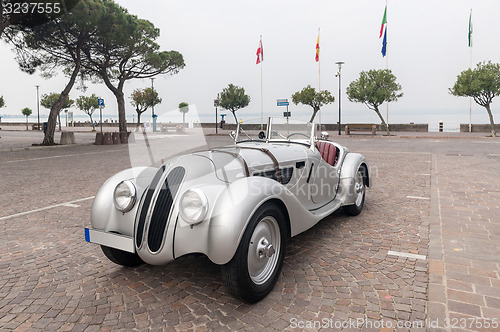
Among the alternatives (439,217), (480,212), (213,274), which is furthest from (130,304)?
(480,212)

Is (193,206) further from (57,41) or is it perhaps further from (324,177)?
(57,41)

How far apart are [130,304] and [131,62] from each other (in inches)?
919

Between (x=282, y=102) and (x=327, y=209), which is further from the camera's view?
(x=282, y=102)

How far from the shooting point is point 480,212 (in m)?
4.87

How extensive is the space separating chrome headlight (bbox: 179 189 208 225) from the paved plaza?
2.21ft

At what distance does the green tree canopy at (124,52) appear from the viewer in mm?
18969

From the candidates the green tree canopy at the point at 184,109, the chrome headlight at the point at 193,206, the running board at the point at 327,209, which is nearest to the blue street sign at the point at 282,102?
the running board at the point at 327,209

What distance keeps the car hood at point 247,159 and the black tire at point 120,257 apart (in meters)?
1.13

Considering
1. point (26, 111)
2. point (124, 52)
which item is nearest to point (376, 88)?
point (124, 52)

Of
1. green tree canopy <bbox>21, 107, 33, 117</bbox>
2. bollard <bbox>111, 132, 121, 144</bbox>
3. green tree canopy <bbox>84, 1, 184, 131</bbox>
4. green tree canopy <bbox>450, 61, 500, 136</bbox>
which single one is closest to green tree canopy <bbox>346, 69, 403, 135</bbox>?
green tree canopy <bbox>450, 61, 500, 136</bbox>

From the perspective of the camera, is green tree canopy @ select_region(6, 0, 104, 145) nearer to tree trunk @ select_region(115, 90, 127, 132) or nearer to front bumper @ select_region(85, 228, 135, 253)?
tree trunk @ select_region(115, 90, 127, 132)

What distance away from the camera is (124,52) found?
2186 centimetres

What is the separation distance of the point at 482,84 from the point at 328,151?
2583cm

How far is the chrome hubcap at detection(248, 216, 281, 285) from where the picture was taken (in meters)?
2.62
